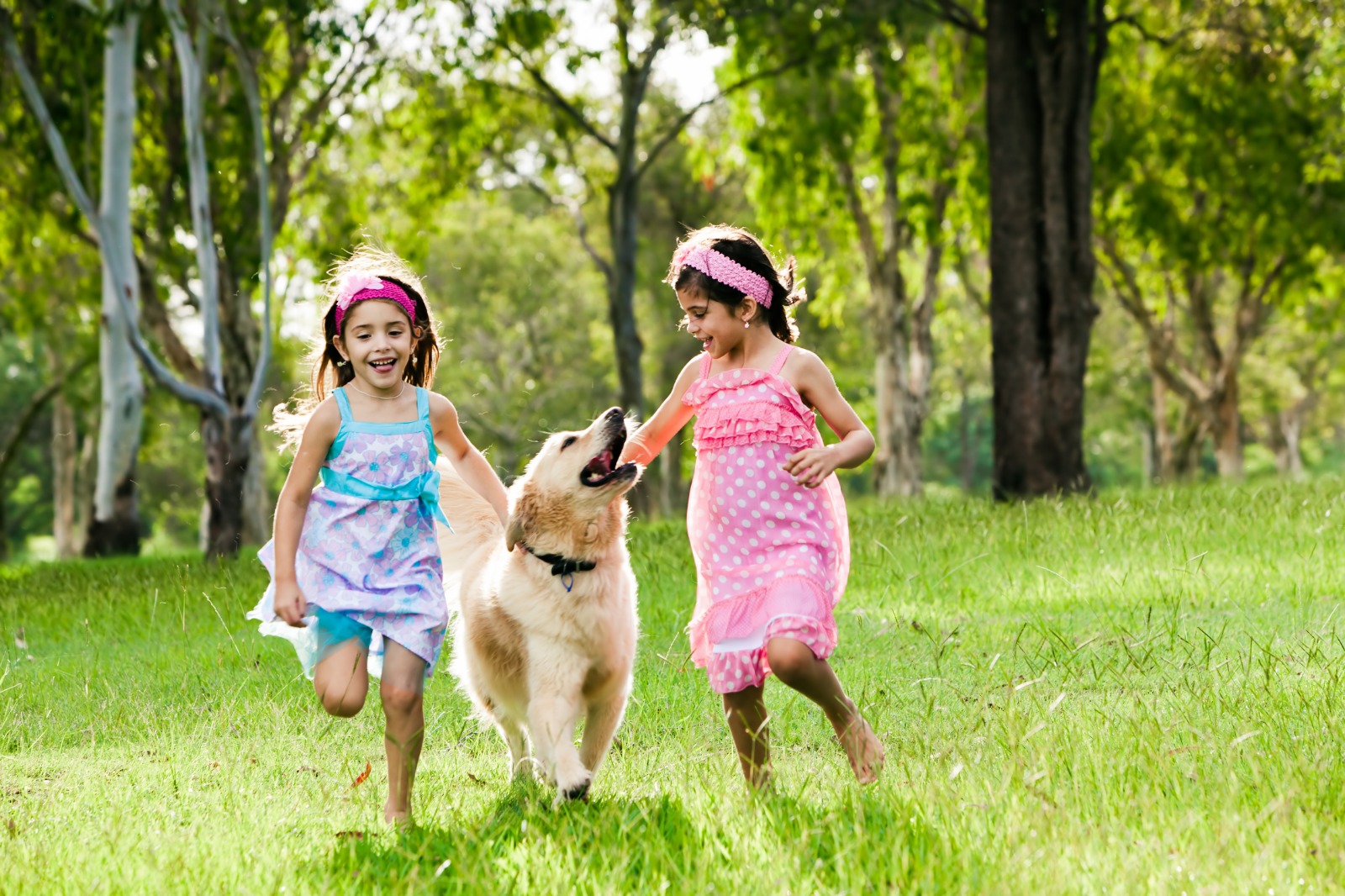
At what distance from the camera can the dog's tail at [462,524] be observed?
5.29 metres

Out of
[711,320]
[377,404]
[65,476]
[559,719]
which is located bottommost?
[65,476]

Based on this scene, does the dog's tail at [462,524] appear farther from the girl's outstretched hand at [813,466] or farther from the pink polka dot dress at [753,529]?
the girl's outstretched hand at [813,466]

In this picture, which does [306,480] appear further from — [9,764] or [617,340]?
[617,340]

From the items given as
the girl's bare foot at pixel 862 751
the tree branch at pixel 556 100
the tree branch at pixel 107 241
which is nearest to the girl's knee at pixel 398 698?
the girl's bare foot at pixel 862 751

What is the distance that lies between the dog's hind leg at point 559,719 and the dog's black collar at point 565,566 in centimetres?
26

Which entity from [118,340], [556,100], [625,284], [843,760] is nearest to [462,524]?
[843,760]

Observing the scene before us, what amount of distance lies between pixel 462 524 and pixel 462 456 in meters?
0.69

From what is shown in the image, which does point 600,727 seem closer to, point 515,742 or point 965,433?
point 515,742

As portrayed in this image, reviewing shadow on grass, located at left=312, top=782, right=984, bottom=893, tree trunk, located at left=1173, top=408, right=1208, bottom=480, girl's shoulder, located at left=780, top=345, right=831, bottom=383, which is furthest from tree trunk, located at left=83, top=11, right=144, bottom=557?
tree trunk, located at left=1173, top=408, right=1208, bottom=480

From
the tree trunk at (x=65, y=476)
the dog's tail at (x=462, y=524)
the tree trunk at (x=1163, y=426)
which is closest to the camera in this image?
the dog's tail at (x=462, y=524)

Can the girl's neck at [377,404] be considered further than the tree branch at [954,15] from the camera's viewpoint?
No

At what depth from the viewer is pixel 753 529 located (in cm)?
426

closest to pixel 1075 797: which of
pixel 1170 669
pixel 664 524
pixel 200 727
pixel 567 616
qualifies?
pixel 567 616

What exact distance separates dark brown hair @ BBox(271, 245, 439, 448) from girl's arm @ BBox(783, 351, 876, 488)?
1356 mm
